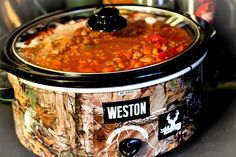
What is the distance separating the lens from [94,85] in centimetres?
87

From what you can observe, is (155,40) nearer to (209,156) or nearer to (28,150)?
(209,156)

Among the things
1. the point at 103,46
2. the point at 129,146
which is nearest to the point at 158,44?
the point at 103,46

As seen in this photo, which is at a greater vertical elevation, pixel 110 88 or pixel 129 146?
pixel 110 88

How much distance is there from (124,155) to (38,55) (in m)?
0.30

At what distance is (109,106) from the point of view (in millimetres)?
897

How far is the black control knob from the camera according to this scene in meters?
0.94

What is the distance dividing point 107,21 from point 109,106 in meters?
0.24

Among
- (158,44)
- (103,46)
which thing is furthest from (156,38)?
(103,46)

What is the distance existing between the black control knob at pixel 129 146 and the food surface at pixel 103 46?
155 millimetres

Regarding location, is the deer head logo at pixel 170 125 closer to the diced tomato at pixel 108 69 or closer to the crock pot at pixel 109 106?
the crock pot at pixel 109 106

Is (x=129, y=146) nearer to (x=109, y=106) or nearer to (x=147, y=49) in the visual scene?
(x=109, y=106)

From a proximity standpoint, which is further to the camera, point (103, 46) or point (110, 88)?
point (103, 46)

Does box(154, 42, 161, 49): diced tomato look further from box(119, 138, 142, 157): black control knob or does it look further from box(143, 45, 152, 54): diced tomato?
box(119, 138, 142, 157): black control knob

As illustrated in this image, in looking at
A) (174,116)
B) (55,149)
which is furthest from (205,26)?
(55,149)
